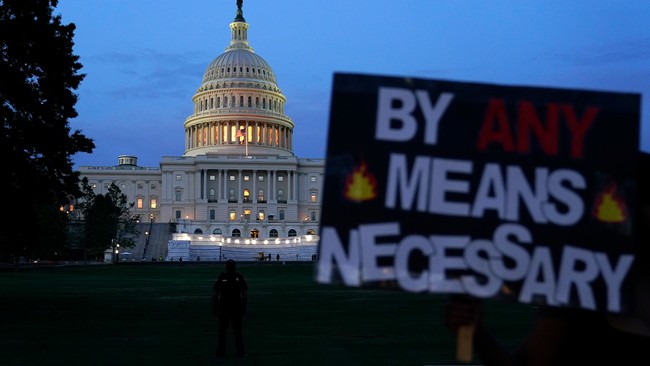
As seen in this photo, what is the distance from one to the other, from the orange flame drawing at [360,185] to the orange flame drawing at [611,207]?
3.67ft

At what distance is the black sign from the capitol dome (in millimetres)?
170319

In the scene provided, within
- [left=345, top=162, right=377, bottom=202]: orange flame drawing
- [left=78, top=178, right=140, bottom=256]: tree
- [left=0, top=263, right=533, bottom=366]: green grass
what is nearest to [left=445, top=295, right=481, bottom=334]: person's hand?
[left=345, top=162, right=377, bottom=202]: orange flame drawing

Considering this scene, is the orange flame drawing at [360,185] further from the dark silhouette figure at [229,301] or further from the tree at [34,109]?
the tree at [34,109]

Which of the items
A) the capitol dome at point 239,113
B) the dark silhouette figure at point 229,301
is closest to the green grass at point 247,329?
the dark silhouette figure at point 229,301

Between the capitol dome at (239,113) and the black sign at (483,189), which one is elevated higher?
the capitol dome at (239,113)

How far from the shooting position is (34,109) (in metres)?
31.2

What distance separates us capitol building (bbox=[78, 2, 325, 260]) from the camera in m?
159

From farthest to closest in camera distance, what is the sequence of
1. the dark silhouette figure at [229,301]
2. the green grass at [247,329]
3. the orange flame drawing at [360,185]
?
the green grass at [247,329], the dark silhouette figure at [229,301], the orange flame drawing at [360,185]

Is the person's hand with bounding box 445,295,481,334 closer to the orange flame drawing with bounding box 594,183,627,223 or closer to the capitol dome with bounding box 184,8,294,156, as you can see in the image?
the orange flame drawing with bounding box 594,183,627,223

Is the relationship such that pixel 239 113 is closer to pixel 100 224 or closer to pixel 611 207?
pixel 100 224

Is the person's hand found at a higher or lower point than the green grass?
higher

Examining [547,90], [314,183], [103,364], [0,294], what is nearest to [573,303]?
[547,90]

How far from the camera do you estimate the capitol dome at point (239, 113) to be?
176875mm

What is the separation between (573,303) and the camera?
188 inches
